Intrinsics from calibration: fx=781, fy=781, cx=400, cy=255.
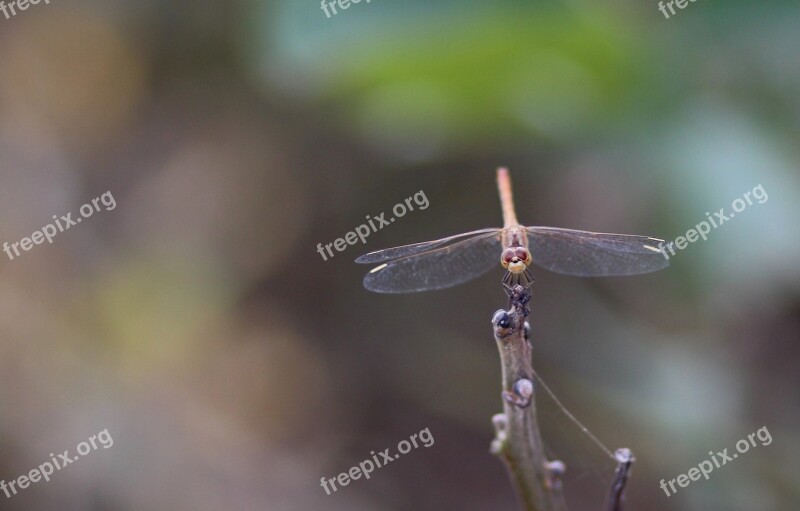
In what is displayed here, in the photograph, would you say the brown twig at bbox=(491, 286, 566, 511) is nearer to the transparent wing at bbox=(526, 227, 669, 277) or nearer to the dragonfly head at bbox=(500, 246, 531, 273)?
the dragonfly head at bbox=(500, 246, 531, 273)

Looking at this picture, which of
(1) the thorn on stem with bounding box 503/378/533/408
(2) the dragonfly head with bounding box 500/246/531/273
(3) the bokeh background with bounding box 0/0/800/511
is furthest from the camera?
(3) the bokeh background with bounding box 0/0/800/511

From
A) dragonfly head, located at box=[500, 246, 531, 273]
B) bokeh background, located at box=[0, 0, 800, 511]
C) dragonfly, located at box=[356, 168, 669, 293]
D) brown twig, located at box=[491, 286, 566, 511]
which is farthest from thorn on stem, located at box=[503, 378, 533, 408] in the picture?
bokeh background, located at box=[0, 0, 800, 511]

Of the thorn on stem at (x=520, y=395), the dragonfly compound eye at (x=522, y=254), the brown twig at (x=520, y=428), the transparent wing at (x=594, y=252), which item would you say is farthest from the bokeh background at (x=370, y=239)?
the thorn on stem at (x=520, y=395)

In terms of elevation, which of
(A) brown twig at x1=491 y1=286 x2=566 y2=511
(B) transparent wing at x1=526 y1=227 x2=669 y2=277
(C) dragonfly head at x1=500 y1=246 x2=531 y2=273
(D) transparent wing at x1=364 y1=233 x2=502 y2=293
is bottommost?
(A) brown twig at x1=491 y1=286 x2=566 y2=511

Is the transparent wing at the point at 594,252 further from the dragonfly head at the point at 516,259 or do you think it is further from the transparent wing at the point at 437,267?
the dragonfly head at the point at 516,259

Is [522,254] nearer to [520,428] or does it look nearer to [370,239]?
[520,428]

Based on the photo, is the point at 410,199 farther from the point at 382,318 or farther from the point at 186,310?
the point at 186,310
